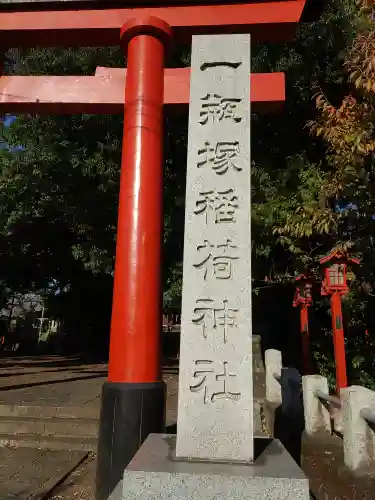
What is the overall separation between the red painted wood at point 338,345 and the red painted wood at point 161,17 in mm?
5577

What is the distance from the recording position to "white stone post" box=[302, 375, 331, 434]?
479 cm

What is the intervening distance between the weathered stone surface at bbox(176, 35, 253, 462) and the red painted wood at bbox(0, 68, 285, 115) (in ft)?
4.41

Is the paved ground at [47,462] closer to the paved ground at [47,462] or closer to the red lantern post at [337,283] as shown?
the paved ground at [47,462]

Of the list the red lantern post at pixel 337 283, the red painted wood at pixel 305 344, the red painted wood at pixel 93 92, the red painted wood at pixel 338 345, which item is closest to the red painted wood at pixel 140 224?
the red painted wood at pixel 93 92

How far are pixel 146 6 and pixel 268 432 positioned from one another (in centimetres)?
569

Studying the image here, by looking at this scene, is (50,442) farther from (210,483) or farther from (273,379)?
(210,483)

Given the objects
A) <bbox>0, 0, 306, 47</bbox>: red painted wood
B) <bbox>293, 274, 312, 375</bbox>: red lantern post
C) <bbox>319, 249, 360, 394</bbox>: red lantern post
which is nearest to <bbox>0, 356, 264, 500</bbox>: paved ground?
<bbox>319, 249, 360, 394</bbox>: red lantern post

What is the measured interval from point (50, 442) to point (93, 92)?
429 cm

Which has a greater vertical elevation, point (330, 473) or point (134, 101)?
point (134, 101)

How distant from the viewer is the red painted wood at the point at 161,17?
493 cm

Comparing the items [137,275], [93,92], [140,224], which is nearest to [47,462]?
[137,275]

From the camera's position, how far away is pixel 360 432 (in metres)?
3.56

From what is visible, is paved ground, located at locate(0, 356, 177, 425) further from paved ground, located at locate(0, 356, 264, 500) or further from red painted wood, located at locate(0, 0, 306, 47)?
Answer: red painted wood, located at locate(0, 0, 306, 47)

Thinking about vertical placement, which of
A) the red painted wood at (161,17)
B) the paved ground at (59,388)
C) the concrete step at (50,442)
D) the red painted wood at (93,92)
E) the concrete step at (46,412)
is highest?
the red painted wood at (161,17)
